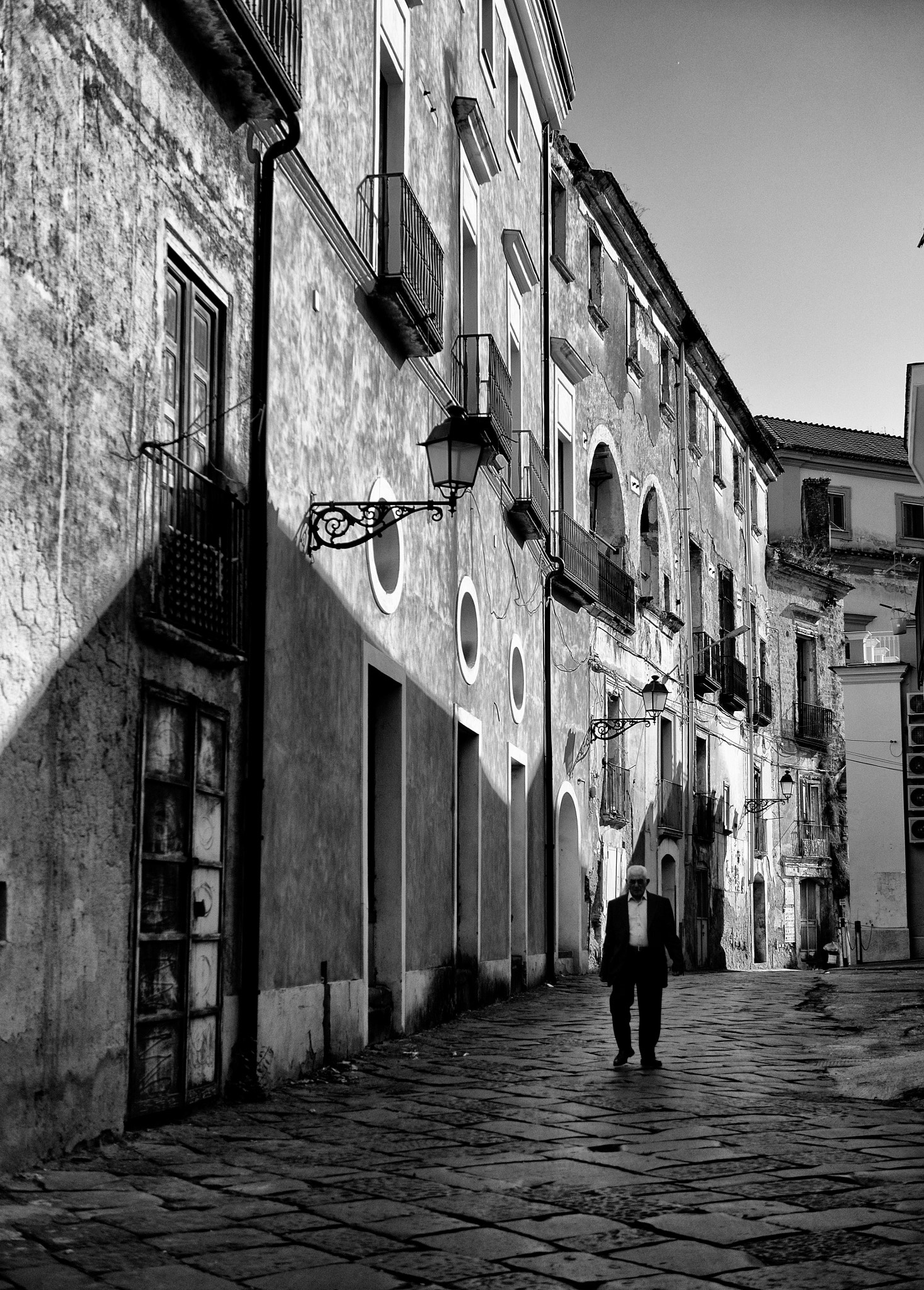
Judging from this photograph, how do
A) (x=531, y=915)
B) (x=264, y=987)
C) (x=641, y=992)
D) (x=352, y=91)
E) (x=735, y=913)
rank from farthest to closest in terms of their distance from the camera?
1. (x=735, y=913)
2. (x=531, y=915)
3. (x=352, y=91)
4. (x=641, y=992)
5. (x=264, y=987)

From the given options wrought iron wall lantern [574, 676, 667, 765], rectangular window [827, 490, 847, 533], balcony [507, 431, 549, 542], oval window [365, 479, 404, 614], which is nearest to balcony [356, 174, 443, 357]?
oval window [365, 479, 404, 614]

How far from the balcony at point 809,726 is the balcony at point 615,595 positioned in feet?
44.0

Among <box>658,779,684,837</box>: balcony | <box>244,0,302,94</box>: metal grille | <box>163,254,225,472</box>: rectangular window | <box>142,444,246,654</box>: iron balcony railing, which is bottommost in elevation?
<box>658,779,684,837</box>: balcony

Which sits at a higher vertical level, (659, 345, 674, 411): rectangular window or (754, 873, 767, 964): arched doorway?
(659, 345, 674, 411): rectangular window

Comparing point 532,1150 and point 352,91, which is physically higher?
point 352,91

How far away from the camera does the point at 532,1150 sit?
718 centimetres

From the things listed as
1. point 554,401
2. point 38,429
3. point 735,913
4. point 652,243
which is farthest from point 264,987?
point 735,913

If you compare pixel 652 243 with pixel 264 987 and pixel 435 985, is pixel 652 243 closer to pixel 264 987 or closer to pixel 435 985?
pixel 435 985

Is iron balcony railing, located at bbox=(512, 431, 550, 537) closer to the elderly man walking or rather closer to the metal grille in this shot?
the elderly man walking

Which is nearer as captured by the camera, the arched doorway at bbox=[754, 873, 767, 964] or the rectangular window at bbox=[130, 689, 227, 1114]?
the rectangular window at bbox=[130, 689, 227, 1114]

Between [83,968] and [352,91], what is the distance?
7.48 m

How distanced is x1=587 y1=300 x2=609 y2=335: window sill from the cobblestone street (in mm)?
15836

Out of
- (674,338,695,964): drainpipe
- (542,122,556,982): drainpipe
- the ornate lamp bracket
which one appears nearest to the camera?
the ornate lamp bracket

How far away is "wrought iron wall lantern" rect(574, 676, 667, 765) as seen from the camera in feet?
73.0
